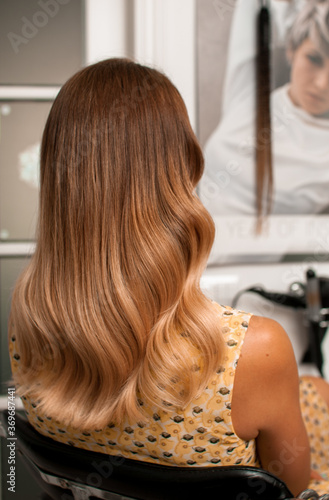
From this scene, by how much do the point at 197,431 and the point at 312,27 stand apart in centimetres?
130

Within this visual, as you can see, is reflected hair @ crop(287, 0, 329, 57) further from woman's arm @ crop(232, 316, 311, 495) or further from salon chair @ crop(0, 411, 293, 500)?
salon chair @ crop(0, 411, 293, 500)

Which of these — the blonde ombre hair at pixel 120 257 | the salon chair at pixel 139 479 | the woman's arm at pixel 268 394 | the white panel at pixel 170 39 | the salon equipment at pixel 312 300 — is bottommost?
the salon equipment at pixel 312 300

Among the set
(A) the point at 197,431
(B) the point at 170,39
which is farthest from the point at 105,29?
(A) the point at 197,431

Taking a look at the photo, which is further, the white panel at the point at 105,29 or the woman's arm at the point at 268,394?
the white panel at the point at 105,29

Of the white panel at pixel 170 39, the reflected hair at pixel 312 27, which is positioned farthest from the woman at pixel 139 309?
the reflected hair at pixel 312 27

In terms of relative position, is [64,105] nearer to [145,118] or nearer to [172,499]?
[145,118]

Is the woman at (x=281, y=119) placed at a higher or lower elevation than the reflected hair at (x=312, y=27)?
lower

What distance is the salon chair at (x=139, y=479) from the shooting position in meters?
0.60

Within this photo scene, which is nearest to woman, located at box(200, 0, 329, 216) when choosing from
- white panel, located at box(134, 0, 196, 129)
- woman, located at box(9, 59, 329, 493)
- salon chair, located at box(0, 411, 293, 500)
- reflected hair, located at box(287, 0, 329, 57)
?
reflected hair, located at box(287, 0, 329, 57)

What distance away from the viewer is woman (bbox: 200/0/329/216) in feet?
4.35

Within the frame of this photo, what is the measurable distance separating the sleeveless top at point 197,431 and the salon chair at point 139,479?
1.6 inches

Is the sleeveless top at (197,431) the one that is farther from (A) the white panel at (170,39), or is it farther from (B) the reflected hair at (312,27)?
(B) the reflected hair at (312,27)

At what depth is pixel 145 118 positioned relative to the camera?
2.21 feet

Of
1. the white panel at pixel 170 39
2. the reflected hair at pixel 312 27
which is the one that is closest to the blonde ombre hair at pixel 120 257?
the white panel at pixel 170 39
